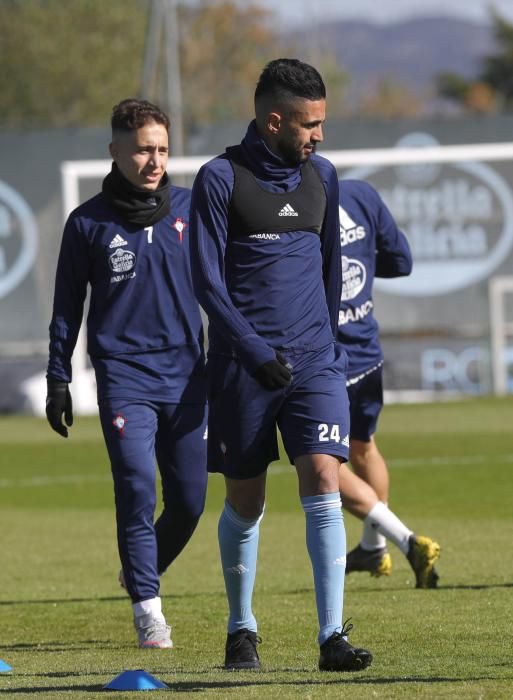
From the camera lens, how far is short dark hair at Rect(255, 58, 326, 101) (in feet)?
21.6

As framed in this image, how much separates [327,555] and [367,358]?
3370mm

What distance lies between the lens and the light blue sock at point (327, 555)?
648 cm

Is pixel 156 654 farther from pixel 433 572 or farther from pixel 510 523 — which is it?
pixel 510 523

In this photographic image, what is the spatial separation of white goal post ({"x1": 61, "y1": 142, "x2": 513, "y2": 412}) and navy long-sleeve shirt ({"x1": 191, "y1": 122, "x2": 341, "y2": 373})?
71.9 ft

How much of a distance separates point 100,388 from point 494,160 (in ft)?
76.0

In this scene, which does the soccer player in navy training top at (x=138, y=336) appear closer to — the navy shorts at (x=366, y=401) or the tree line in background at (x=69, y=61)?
the navy shorts at (x=366, y=401)

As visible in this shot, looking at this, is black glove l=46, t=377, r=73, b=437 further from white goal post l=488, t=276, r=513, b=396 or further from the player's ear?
white goal post l=488, t=276, r=513, b=396

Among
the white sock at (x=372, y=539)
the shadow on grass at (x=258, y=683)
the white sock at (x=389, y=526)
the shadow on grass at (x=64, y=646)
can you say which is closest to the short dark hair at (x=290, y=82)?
the shadow on grass at (x=258, y=683)

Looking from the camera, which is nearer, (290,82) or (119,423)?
(290,82)

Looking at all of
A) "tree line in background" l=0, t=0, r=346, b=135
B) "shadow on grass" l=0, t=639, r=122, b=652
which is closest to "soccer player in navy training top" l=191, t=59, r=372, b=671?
"shadow on grass" l=0, t=639, r=122, b=652

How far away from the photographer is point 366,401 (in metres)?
9.83

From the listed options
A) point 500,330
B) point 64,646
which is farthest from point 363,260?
point 500,330

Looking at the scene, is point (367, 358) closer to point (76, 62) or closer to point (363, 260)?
point (363, 260)

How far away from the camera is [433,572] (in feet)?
30.2
